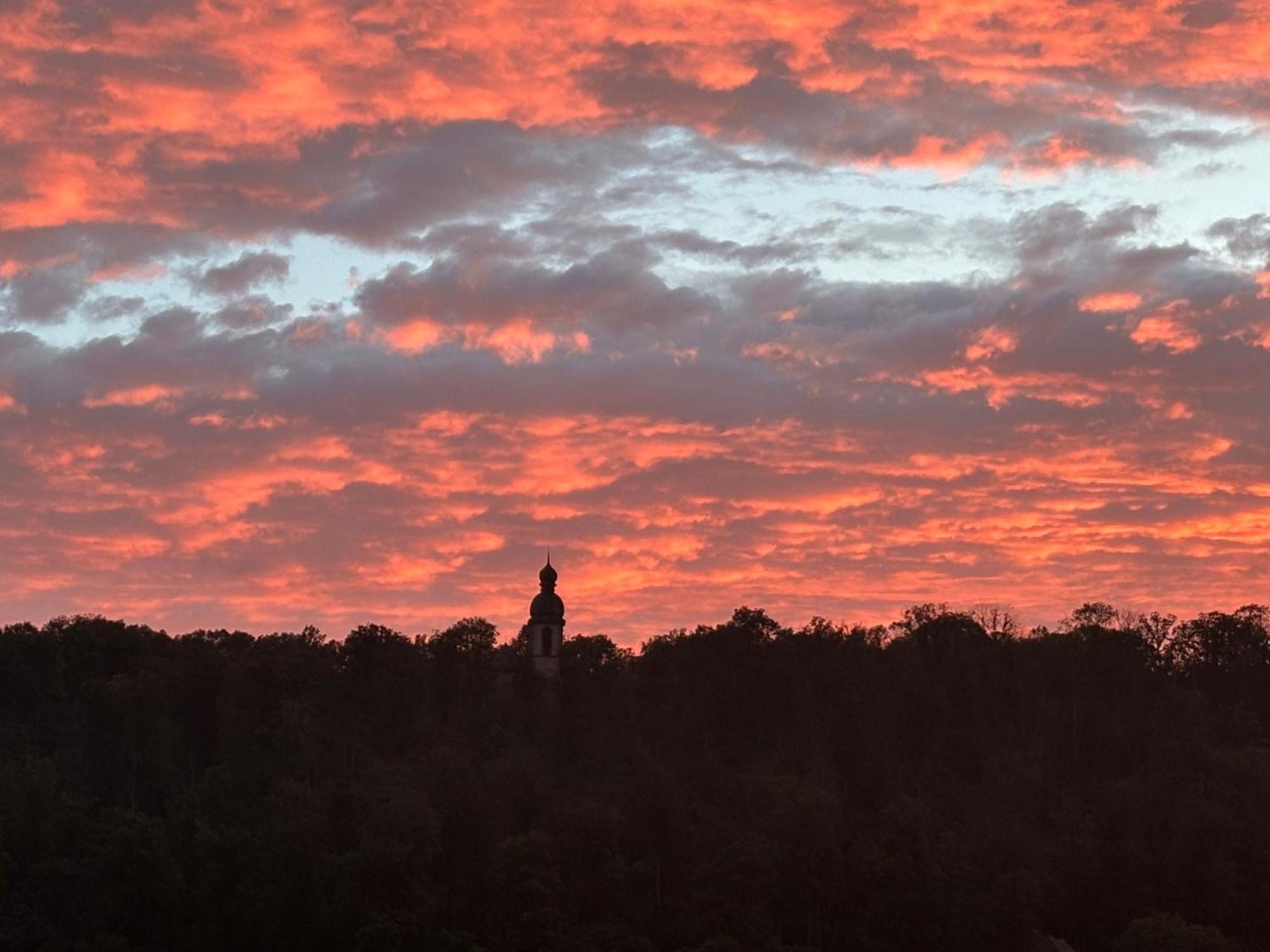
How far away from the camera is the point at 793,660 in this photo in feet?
472

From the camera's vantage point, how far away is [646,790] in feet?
383

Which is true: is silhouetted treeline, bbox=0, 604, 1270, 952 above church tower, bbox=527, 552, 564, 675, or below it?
below

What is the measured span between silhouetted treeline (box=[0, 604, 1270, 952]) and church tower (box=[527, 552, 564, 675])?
8027 mm

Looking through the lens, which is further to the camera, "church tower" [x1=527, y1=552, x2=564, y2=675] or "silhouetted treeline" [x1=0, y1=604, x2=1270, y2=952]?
"church tower" [x1=527, y1=552, x2=564, y2=675]

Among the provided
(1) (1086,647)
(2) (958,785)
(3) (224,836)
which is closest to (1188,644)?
(1) (1086,647)

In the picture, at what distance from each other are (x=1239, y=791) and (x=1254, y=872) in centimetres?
983

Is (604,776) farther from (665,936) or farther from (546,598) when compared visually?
(546,598)

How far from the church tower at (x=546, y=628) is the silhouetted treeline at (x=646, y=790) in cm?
803

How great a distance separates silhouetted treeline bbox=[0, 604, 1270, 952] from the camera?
328 feet

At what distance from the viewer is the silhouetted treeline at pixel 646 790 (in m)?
100

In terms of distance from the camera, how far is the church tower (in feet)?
572

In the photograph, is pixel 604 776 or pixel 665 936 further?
pixel 604 776

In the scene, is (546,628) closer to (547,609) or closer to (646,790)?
(547,609)

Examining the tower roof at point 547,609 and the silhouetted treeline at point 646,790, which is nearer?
the silhouetted treeline at point 646,790
